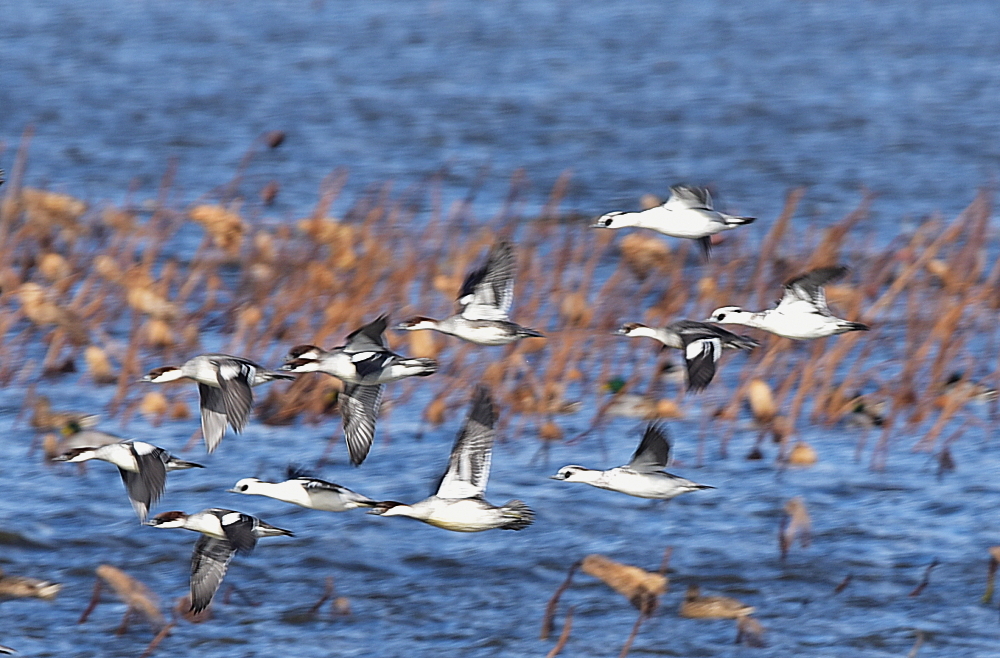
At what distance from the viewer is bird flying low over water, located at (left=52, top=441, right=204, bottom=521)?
29.0 ft

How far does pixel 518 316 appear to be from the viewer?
12.7 m

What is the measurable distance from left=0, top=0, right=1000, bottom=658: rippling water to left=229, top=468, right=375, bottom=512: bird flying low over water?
948 millimetres

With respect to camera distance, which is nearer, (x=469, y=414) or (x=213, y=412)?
(x=469, y=414)

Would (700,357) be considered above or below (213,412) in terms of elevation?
above

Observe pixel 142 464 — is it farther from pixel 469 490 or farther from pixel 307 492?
pixel 469 490

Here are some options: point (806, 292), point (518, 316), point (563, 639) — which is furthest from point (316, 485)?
point (518, 316)

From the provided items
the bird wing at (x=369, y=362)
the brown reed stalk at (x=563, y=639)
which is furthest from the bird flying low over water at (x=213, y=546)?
the brown reed stalk at (x=563, y=639)

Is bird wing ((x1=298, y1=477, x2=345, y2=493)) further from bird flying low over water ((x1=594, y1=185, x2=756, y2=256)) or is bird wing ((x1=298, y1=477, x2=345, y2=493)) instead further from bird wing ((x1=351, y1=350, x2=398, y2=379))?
bird flying low over water ((x1=594, y1=185, x2=756, y2=256))

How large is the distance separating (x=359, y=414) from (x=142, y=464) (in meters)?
1.26

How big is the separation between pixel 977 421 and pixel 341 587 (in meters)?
5.15

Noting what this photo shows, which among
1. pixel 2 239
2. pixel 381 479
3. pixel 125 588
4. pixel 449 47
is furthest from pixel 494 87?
pixel 125 588

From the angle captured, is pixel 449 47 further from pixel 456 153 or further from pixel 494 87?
pixel 456 153

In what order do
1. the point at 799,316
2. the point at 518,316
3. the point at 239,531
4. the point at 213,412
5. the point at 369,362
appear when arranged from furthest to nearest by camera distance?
the point at 518,316
the point at 213,412
the point at 799,316
the point at 369,362
the point at 239,531

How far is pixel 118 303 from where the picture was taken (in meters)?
13.6
